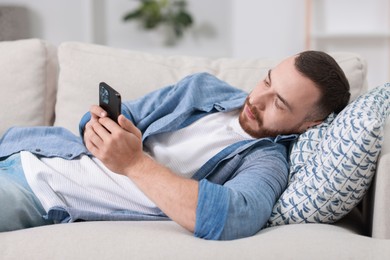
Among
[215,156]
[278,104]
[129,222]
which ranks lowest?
[129,222]

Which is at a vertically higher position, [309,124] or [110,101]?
[110,101]

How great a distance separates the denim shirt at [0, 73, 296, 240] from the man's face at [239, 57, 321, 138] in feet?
0.13

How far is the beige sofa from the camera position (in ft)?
3.86

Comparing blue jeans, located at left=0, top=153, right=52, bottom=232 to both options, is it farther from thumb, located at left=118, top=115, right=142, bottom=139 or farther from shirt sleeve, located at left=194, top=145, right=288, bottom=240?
shirt sleeve, located at left=194, top=145, right=288, bottom=240

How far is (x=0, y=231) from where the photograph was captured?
4.57 ft

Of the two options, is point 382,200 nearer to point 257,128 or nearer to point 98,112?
point 257,128

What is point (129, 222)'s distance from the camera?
4.66 ft

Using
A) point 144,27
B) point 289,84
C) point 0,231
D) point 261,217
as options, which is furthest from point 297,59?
point 144,27

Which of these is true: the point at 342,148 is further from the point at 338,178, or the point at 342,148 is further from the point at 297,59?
the point at 297,59

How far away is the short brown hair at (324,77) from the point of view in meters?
1.60

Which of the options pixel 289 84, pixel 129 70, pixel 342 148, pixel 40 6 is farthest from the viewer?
pixel 40 6

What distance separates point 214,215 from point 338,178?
31 cm

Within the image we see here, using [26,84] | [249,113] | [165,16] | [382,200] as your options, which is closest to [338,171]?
[382,200]

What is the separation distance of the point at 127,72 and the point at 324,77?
0.66m
